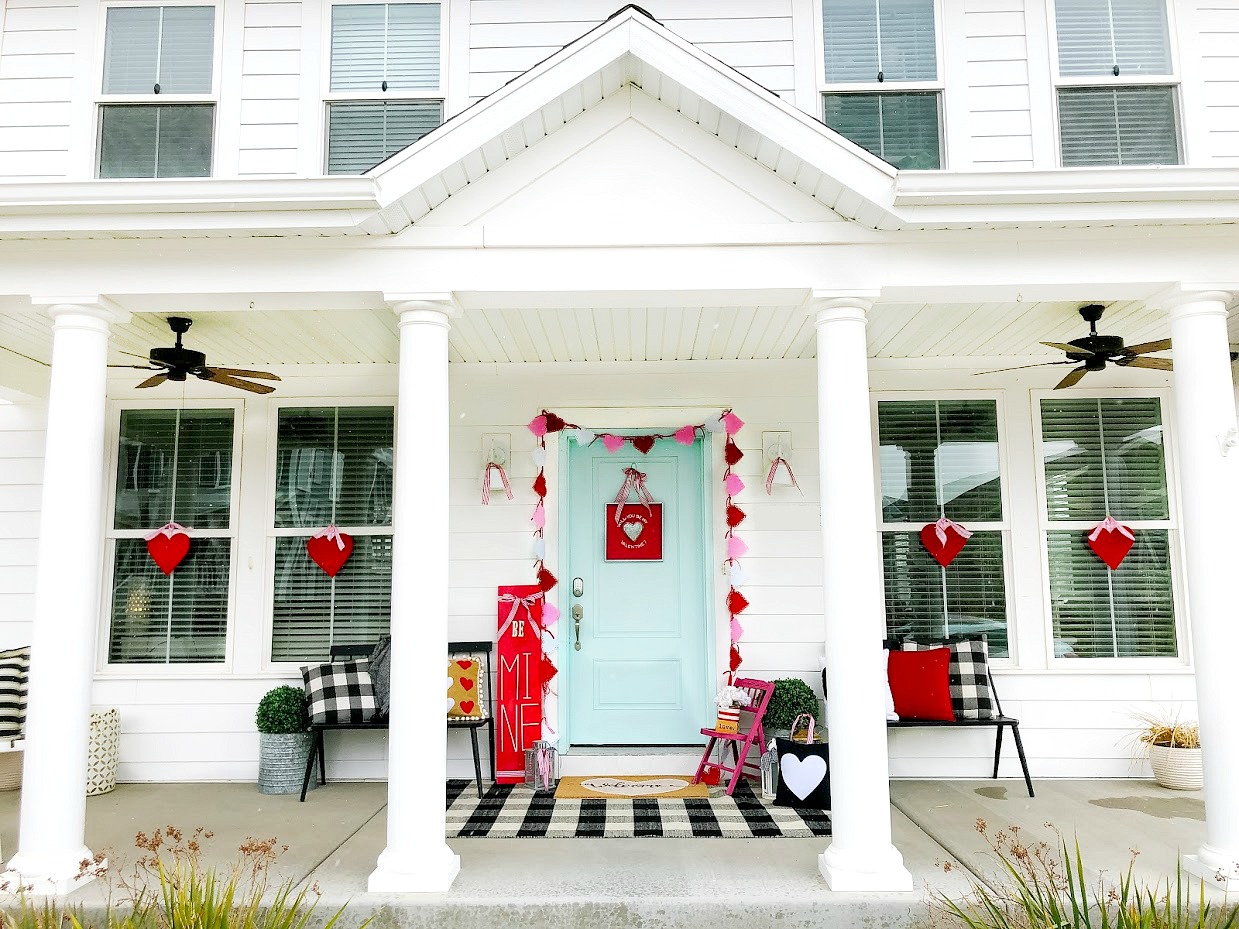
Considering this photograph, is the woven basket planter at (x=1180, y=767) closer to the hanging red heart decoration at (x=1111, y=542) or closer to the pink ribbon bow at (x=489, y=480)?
the hanging red heart decoration at (x=1111, y=542)

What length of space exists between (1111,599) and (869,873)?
308cm

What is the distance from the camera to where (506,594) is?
5.55m

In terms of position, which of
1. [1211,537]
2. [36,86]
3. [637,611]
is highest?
[36,86]

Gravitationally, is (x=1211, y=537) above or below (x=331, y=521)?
below

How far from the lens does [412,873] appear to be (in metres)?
3.53

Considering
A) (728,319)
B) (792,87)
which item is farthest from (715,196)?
(792,87)

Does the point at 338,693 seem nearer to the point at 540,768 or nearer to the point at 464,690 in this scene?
the point at 464,690

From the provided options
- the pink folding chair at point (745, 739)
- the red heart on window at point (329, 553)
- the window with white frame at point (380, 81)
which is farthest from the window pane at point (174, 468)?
the pink folding chair at point (745, 739)


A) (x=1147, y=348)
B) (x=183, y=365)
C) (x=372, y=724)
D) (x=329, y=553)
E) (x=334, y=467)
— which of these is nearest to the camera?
(x=1147, y=348)

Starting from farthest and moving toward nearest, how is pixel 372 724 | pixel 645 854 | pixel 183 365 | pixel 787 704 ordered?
pixel 787 704
pixel 372 724
pixel 183 365
pixel 645 854

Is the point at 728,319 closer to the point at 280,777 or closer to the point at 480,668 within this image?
the point at 480,668

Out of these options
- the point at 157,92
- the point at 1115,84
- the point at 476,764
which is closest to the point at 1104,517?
the point at 1115,84

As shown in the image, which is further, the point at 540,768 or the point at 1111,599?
the point at 1111,599

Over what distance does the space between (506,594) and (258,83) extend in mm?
3415
